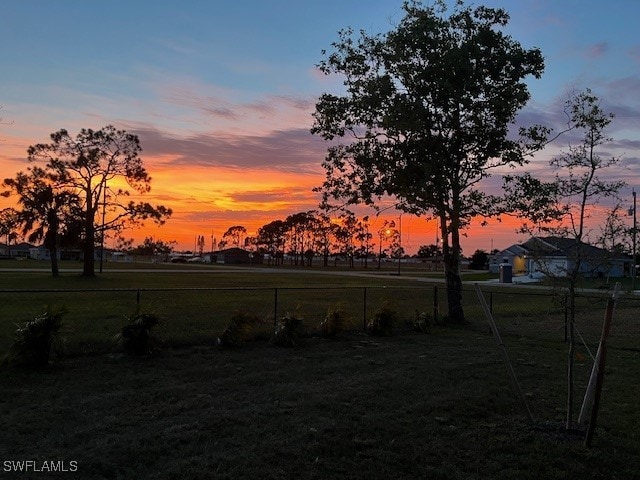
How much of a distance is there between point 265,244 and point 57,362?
12339cm

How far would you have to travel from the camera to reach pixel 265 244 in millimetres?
131625

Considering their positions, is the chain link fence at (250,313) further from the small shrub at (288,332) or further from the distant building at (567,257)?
the small shrub at (288,332)

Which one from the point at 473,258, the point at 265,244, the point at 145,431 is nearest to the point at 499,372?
the point at 145,431

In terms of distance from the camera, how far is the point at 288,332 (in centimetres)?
1108

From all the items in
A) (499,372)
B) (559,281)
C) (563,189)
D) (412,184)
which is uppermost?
(412,184)

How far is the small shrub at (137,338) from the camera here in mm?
9352

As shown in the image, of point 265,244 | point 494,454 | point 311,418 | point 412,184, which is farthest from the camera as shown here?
point 265,244

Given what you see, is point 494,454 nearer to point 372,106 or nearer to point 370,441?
point 370,441

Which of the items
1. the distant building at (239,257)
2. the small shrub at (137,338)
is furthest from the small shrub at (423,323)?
the distant building at (239,257)

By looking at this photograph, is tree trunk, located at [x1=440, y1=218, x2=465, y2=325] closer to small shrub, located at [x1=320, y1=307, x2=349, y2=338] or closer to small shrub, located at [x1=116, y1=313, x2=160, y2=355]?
small shrub, located at [x1=320, y1=307, x2=349, y2=338]

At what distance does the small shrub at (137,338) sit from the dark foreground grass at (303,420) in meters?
0.30

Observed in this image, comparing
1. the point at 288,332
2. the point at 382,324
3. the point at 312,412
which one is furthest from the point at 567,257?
the point at 382,324

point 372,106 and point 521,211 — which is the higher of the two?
point 372,106

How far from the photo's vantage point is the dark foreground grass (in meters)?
4.69
